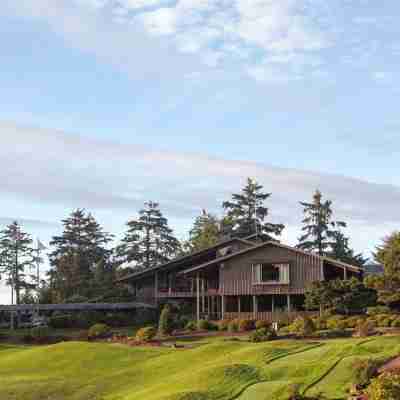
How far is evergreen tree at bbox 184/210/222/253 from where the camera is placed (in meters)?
85.1

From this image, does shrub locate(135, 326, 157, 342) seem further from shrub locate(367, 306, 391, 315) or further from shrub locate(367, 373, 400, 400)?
shrub locate(367, 373, 400, 400)

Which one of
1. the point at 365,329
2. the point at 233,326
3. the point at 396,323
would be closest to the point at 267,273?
the point at 233,326

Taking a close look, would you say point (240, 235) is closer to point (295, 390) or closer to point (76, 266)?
point (76, 266)

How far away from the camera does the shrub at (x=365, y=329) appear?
3697cm

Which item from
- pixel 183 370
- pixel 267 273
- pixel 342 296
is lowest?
pixel 183 370

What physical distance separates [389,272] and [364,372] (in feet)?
60.5

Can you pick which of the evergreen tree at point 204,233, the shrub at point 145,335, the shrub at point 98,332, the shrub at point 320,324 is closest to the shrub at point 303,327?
the shrub at point 320,324

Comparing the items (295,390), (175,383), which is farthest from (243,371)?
(295,390)

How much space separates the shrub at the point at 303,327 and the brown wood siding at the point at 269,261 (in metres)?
13.9

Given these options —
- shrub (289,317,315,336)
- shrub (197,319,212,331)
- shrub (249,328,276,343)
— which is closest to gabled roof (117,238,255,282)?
shrub (197,319,212,331)

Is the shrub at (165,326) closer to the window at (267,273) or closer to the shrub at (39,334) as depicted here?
the shrub at (39,334)

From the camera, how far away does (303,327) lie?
3962 centimetres

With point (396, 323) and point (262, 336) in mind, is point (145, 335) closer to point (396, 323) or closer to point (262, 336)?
point (262, 336)

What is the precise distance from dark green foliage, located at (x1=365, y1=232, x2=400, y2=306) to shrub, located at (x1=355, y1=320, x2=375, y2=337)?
5.46 ft
